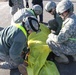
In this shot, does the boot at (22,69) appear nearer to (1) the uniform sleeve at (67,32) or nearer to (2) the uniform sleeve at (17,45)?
(2) the uniform sleeve at (17,45)

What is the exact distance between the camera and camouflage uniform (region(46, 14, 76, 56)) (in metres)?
3.88

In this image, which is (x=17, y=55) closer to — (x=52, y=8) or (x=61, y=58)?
(x=61, y=58)

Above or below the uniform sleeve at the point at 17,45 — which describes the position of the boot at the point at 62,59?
below

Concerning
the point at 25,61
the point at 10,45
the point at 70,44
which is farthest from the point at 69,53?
the point at 10,45

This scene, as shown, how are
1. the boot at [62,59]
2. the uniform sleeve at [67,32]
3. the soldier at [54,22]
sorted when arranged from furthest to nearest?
1. the soldier at [54,22]
2. the boot at [62,59]
3. the uniform sleeve at [67,32]

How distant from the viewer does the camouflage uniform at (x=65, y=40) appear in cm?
388

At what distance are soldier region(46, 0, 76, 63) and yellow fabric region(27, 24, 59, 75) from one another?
0.54 ft

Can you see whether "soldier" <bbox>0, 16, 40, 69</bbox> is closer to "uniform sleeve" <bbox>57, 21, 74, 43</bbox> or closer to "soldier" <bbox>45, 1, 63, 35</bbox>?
"uniform sleeve" <bbox>57, 21, 74, 43</bbox>

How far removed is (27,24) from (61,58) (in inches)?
48.1

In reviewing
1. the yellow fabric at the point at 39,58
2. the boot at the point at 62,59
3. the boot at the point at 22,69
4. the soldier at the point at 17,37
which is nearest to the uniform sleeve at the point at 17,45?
the soldier at the point at 17,37

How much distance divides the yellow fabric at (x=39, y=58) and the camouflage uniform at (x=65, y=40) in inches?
6.3

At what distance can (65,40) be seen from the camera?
3.98 metres

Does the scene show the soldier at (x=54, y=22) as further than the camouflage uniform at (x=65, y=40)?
Yes

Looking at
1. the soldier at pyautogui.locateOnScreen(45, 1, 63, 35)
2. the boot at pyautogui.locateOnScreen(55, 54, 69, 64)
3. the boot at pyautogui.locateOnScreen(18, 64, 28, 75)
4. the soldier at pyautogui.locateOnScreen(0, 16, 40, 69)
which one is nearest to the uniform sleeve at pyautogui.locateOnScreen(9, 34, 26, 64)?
the soldier at pyautogui.locateOnScreen(0, 16, 40, 69)
